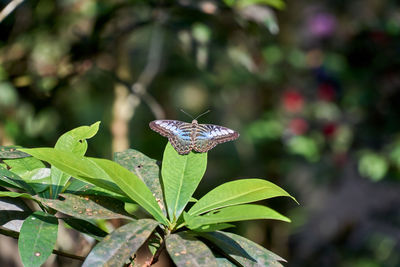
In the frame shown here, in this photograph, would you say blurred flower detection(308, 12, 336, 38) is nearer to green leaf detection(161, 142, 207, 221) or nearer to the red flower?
the red flower

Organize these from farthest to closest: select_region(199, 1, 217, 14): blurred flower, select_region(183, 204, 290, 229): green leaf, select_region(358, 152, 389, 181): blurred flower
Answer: select_region(358, 152, 389, 181): blurred flower → select_region(199, 1, 217, 14): blurred flower → select_region(183, 204, 290, 229): green leaf

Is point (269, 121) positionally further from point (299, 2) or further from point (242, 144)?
point (299, 2)

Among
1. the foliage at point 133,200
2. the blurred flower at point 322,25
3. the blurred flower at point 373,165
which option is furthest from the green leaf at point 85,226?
the blurred flower at point 322,25

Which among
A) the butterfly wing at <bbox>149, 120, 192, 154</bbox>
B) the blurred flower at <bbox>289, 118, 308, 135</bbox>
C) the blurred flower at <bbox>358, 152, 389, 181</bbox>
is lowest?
the blurred flower at <bbox>358, 152, 389, 181</bbox>

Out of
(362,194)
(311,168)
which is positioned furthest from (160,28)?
(362,194)

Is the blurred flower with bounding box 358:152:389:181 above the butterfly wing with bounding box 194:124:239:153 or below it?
below

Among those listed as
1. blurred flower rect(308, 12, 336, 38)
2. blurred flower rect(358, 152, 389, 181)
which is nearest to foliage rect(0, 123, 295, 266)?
blurred flower rect(358, 152, 389, 181)
